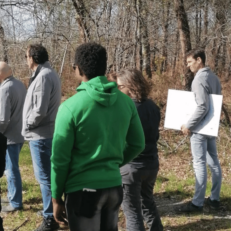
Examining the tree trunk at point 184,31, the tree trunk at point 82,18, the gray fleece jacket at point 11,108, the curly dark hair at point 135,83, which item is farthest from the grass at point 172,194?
the tree trunk at point 82,18

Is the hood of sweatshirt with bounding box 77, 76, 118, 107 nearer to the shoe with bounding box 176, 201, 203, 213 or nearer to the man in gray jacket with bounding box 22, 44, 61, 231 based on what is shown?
the man in gray jacket with bounding box 22, 44, 61, 231

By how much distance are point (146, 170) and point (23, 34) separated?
6.67 meters

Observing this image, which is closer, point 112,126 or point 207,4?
point 112,126

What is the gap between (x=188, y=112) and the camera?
184 inches

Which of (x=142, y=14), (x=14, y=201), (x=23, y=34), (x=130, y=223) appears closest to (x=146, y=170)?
(x=130, y=223)

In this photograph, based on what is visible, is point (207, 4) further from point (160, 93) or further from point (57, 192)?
point (57, 192)

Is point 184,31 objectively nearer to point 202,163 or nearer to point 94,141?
point 202,163

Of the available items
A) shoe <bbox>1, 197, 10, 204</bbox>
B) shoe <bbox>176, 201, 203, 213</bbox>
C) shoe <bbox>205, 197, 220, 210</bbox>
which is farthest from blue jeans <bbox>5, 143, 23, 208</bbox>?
shoe <bbox>205, 197, 220, 210</bbox>

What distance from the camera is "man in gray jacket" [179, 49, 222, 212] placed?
4434 millimetres

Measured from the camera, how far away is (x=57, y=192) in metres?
→ 2.53

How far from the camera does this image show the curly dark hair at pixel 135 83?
3479 millimetres

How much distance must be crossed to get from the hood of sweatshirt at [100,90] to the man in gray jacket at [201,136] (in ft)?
7.06

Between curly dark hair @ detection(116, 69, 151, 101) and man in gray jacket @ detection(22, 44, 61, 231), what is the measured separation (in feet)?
3.05

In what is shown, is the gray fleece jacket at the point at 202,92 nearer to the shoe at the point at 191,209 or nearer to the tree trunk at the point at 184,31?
the shoe at the point at 191,209
